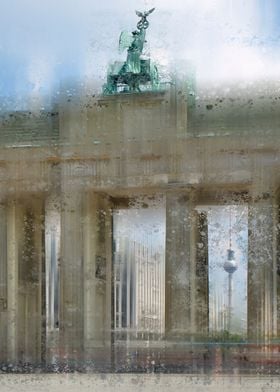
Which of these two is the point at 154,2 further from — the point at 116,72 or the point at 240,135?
the point at 240,135

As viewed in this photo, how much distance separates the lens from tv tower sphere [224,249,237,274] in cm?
367

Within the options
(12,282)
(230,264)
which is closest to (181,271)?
(230,264)

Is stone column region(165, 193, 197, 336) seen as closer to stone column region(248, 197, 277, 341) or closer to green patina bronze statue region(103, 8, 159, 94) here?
stone column region(248, 197, 277, 341)

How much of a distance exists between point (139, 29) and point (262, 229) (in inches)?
46.7

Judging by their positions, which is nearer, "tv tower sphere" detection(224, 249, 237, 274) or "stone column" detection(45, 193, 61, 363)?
"tv tower sphere" detection(224, 249, 237, 274)

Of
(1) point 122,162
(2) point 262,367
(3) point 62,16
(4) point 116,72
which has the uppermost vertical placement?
(3) point 62,16

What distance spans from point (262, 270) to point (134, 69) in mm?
1214

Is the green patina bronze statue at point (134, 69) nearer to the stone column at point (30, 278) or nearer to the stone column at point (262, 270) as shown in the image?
the stone column at point (30, 278)

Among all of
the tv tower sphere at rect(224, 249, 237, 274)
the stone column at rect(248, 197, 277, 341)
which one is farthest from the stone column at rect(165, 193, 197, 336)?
the stone column at rect(248, 197, 277, 341)

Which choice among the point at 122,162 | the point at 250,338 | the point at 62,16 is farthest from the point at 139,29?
the point at 250,338

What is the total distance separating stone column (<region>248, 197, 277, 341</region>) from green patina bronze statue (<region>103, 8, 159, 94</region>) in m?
0.84

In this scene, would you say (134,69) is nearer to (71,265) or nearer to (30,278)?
(71,265)

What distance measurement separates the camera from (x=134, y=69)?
378cm

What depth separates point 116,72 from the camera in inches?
149
